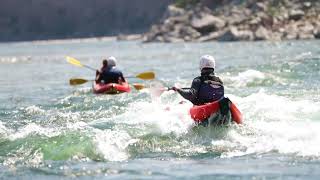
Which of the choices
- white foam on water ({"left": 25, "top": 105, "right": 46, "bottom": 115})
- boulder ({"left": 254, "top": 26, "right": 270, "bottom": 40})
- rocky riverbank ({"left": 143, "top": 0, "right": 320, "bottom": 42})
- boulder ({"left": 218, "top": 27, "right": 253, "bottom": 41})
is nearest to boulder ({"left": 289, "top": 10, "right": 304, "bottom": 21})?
rocky riverbank ({"left": 143, "top": 0, "right": 320, "bottom": 42})

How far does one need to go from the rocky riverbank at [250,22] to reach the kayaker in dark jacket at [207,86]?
152ft

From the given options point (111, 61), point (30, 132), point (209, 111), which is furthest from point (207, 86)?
point (111, 61)

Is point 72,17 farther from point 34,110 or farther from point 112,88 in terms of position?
point 34,110

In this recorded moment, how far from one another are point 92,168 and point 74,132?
2.38m

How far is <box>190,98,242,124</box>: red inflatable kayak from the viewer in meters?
12.5

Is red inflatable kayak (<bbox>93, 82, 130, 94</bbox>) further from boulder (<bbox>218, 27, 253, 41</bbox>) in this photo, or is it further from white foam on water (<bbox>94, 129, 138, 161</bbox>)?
boulder (<bbox>218, 27, 253, 41</bbox>)

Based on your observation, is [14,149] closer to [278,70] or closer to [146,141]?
[146,141]

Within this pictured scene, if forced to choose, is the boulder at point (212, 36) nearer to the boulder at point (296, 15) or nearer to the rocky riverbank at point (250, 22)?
the rocky riverbank at point (250, 22)

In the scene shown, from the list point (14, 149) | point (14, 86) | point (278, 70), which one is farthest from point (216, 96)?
point (14, 86)

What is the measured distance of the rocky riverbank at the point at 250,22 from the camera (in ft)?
205

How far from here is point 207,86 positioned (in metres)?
13.3

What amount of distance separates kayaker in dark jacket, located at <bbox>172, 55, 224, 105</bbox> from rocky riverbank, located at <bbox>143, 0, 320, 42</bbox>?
1821 inches

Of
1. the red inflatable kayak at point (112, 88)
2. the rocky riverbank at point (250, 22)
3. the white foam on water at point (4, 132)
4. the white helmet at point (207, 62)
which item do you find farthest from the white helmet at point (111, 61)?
the rocky riverbank at point (250, 22)

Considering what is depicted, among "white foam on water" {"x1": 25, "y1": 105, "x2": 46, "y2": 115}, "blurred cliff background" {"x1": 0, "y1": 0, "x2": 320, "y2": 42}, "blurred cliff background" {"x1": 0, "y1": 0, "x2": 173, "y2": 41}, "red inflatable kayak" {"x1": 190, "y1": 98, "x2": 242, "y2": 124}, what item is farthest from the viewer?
"blurred cliff background" {"x1": 0, "y1": 0, "x2": 173, "y2": 41}
